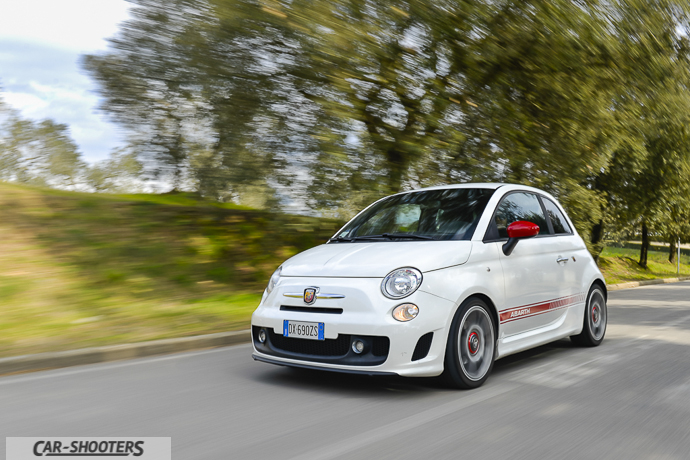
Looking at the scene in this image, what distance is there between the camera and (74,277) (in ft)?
30.3

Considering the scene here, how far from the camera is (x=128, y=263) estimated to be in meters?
10.2

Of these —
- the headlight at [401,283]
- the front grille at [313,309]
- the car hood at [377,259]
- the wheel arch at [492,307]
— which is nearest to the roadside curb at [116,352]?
the car hood at [377,259]

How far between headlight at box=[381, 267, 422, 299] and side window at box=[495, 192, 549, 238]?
1306mm

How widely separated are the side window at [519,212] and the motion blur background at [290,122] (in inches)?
158

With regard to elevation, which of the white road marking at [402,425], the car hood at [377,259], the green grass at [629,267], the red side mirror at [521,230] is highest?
the red side mirror at [521,230]

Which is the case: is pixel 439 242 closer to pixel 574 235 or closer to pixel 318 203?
pixel 574 235

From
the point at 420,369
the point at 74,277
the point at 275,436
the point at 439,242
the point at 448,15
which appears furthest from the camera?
the point at 448,15

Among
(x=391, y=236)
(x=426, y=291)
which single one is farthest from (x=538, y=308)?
(x=426, y=291)

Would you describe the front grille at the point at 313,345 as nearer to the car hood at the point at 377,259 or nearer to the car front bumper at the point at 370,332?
the car front bumper at the point at 370,332

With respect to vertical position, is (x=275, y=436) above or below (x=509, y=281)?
below

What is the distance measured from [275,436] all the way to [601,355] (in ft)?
13.8

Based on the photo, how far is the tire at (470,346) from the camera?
4.75 m

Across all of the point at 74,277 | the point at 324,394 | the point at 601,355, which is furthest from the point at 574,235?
the point at 74,277

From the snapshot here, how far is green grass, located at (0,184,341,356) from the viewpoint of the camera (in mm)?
7559
